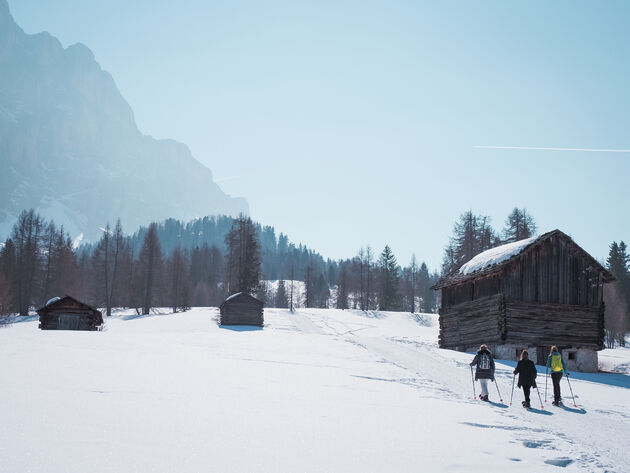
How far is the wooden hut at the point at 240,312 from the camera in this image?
47.4 meters

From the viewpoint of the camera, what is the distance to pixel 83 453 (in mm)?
5383

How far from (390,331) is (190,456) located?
50.6 meters

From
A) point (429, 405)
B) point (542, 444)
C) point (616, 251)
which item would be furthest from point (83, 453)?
point (616, 251)

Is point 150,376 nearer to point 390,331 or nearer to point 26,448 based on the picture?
point 26,448

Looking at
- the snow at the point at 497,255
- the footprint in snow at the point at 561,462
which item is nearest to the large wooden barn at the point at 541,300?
the snow at the point at 497,255

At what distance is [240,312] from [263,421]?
132 feet

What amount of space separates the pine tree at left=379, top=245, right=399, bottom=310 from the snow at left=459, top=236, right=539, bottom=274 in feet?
172

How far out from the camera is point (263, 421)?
8055 millimetres

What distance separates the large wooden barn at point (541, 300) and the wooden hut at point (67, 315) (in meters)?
30.2

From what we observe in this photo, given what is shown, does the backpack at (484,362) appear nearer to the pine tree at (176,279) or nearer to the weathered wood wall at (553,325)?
the weathered wood wall at (553,325)

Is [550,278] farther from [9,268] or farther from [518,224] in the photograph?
[9,268]

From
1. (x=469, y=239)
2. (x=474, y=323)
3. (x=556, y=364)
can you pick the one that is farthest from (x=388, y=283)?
(x=556, y=364)

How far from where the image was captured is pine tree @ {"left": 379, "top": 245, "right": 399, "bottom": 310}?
84.6m

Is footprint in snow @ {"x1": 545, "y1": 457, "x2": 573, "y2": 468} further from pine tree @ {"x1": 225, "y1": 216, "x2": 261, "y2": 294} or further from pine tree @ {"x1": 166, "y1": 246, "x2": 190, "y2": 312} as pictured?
pine tree @ {"x1": 166, "y1": 246, "x2": 190, "y2": 312}
